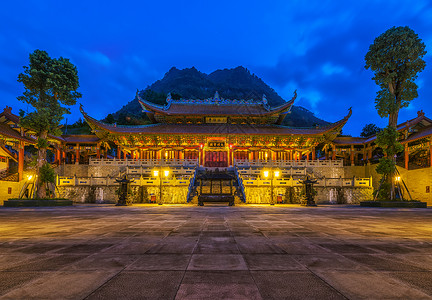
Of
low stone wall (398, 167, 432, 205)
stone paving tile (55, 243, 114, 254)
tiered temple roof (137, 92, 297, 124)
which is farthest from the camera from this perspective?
tiered temple roof (137, 92, 297, 124)

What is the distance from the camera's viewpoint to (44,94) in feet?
56.9

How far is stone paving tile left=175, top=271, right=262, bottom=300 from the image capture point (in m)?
2.11

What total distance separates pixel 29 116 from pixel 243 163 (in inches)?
748

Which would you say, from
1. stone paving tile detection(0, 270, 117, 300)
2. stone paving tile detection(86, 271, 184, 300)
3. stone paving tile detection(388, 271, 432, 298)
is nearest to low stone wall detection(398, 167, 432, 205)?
stone paving tile detection(388, 271, 432, 298)

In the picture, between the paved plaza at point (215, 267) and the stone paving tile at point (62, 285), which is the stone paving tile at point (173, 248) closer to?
the paved plaza at point (215, 267)

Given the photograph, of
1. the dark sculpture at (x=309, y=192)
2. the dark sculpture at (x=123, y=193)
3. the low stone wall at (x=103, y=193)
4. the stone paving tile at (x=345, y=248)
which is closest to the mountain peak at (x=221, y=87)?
the low stone wall at (x=103, y=193)

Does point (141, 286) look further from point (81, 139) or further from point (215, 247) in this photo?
point (81, 139)

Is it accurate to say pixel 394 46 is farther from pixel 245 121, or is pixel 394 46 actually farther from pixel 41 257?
pixel 41 257

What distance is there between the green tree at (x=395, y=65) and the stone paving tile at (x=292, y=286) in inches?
752

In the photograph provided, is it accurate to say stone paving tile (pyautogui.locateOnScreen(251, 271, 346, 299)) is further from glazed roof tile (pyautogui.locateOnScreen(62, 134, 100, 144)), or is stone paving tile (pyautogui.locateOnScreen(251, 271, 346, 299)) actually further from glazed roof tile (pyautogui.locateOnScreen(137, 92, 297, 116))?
glazed roof tile (pyautogui.locateOnScreen(62, 134, 100, 144))

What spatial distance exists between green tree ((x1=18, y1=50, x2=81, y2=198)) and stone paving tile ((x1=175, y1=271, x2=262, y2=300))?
18.1 meters

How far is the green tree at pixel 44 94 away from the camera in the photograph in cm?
1641

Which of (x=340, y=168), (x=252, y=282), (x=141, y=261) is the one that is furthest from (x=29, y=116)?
(x=340, y=168)

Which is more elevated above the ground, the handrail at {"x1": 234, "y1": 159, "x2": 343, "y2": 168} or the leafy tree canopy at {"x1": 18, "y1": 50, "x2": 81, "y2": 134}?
the leafy tree canopy at {"x1": 18, "y1": 50, "x2": 81, "y2": 134}
